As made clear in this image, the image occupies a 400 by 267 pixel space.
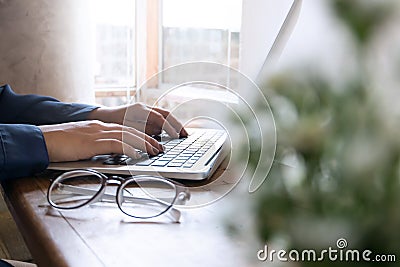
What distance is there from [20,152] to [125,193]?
0.20m

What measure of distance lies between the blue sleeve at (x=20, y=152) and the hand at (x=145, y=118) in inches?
10.1

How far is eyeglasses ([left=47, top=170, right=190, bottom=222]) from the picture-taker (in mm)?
578

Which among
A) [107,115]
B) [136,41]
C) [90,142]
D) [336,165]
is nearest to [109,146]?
[90,142]

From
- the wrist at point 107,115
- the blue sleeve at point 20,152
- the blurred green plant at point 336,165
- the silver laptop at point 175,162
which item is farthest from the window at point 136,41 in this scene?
the blurred green plant at point 336,165

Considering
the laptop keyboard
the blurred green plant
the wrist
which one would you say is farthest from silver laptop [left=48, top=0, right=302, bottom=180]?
the blurred green plant

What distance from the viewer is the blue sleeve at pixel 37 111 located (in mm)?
1017

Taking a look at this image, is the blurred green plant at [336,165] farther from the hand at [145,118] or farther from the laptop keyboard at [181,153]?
the hand at [145,118]

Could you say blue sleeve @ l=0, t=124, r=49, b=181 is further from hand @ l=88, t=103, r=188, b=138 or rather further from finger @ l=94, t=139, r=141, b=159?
hand @ l=88, t=103, r=188, b=138

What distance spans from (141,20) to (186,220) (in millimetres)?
2191

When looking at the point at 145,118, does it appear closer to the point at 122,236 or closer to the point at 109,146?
the point at 109,146

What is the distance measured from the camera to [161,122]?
0.97 metres

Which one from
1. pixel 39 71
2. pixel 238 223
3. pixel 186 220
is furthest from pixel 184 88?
pixel 39 71

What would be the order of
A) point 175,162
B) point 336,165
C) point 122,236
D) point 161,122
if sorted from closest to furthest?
1. point 336,165
2. point 122,236
3. point 175,162
4. point 161,122

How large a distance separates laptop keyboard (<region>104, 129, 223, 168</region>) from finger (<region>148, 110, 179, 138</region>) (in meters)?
0.03
